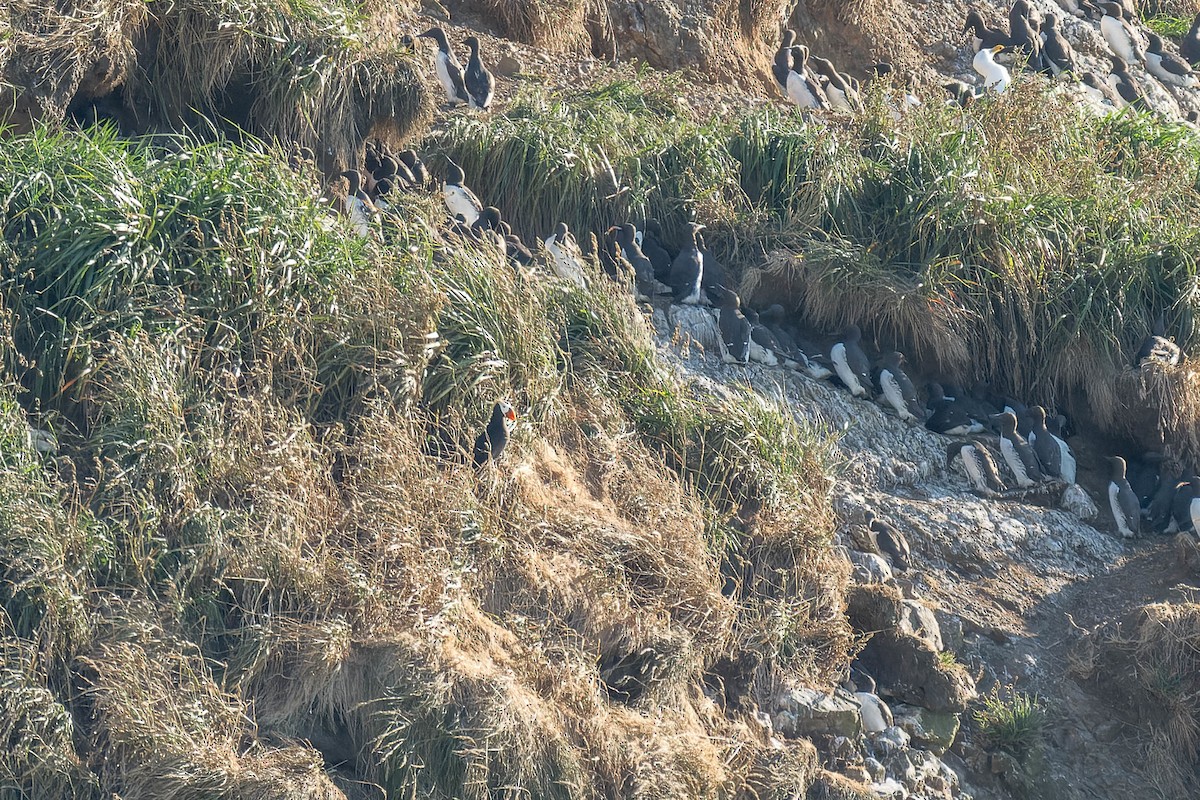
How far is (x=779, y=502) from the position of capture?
327 inches

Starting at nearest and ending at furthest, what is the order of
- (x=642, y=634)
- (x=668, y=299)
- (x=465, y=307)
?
(x=642, y=634)
(x=465, y=307)
(x=668, y=299)

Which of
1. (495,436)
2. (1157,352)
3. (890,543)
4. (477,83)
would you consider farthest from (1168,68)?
(495,436)

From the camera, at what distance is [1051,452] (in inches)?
394

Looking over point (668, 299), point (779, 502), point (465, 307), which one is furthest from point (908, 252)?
point (465, 307)

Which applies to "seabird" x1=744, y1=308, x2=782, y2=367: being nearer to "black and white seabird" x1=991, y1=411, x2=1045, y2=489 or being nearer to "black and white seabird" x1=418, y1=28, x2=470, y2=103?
"black and white seabird" x1=991, y1=411, x2=1045, y2=489

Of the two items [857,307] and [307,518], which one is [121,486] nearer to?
[307,518]

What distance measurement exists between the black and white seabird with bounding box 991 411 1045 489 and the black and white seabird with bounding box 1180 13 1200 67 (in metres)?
9.09

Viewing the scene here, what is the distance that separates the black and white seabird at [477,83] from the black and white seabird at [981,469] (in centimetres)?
449

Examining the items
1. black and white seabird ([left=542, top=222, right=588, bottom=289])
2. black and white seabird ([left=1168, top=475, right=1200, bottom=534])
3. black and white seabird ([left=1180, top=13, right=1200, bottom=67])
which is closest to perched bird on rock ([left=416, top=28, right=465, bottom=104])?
black and white seabird ([left=542, top=222, right=588, bottom=289])

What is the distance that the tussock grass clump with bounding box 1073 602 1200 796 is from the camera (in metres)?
8.16

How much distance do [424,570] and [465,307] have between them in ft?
5.54

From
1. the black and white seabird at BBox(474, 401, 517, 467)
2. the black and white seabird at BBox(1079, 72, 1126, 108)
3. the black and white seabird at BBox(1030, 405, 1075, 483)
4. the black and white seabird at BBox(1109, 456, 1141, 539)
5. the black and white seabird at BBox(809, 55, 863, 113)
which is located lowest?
the black and white seabird at BBox(1109, 456, 1141, 539)

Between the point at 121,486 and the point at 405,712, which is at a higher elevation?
the point at 121,486

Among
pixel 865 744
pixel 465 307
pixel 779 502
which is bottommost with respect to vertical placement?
pixel 865 744
